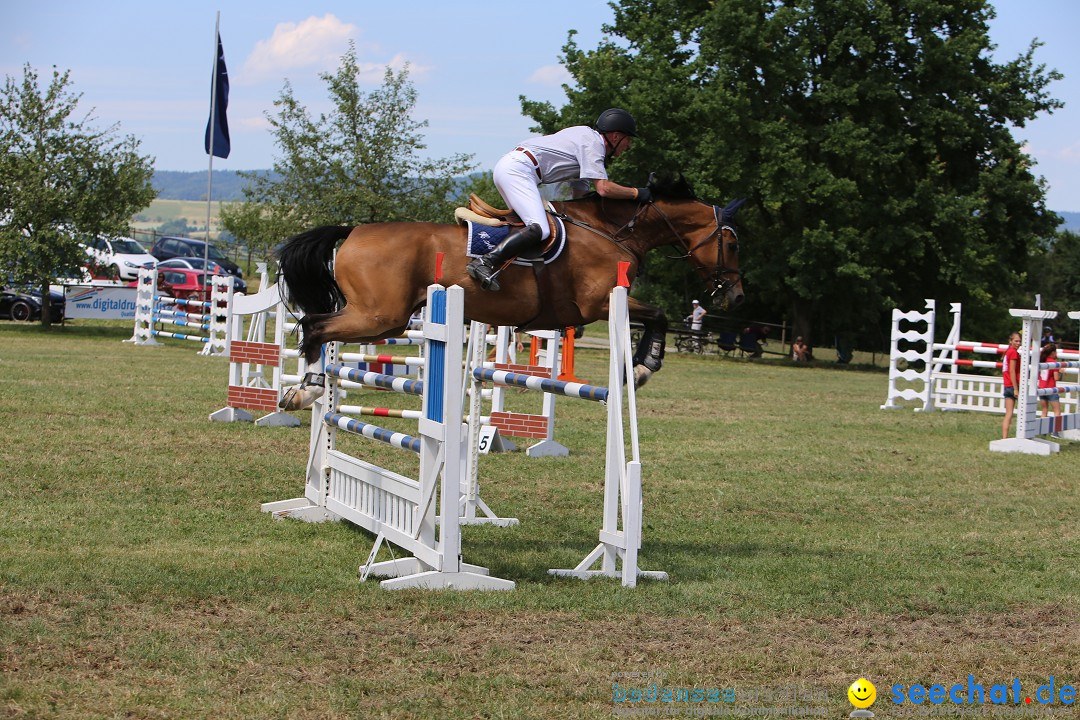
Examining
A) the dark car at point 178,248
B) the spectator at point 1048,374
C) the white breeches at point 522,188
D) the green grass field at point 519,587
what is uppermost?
the dark car at point 178,248

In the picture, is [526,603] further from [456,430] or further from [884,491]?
[884,491]

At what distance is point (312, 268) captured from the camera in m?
6.44

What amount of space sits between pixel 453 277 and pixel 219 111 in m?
20.7

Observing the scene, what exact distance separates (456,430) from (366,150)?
2430 cm

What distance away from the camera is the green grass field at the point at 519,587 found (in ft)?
12.6

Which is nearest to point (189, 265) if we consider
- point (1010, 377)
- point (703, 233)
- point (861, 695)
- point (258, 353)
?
point (258, 353)

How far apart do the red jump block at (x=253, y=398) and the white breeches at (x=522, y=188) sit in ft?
14.5

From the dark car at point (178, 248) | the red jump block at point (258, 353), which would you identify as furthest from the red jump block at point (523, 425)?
the dark car at point (178, 248)

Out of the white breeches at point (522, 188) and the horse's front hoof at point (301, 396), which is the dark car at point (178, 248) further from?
the white breeches at point (522, 188)

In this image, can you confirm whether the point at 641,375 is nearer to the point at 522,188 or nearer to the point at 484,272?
the point at 484,272

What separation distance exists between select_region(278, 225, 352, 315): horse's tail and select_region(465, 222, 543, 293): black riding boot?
0.86 meters

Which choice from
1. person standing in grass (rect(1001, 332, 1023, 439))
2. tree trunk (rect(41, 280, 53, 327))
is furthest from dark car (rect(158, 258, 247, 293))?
person standing in grass (rect(1001, 332, 1023, 439))

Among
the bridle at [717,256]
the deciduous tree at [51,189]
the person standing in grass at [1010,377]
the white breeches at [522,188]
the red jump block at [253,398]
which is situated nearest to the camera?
the white breeches at [522,188]

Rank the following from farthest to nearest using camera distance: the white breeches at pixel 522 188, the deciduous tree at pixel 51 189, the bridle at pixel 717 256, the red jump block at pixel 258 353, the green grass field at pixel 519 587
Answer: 1. the deciduous tree at pixel 51 189
2. the red jump block at pixel 258 353
3. the bridle at pixel 717 256
4. the white breeches at pixel 522 188
5. the green grass field at pixel 519 587
